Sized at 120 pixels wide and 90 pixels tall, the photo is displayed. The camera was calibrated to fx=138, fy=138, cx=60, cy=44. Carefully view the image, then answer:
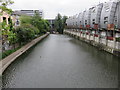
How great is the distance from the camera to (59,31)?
85.3m

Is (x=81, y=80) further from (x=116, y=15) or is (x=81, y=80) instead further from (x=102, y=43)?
(x=116, y=15)

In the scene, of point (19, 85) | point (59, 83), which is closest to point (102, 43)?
point (59, 83)

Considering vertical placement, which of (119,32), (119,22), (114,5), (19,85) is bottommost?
(19,85)

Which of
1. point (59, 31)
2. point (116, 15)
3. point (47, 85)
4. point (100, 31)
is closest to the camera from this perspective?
point (47, 85)

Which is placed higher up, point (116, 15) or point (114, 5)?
point (114, 5)

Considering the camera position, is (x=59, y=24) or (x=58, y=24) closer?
(x=58, y=24)

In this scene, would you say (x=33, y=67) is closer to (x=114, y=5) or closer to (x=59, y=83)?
(x=59, y=83)

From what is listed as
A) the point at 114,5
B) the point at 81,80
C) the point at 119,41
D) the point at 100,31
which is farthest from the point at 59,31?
the point at 81,80

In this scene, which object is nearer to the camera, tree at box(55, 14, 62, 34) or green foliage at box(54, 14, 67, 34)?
tree at box(55, 14, 62, 34)

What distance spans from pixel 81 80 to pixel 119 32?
16.2 m

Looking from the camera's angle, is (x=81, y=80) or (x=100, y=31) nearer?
(x=81, y=80)

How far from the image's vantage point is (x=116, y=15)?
26047 mm

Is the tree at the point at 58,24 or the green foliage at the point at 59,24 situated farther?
the green foliage at the point at 59,24

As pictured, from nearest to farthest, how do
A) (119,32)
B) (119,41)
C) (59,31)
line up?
(119,41) → (119,32) → (59,31)
